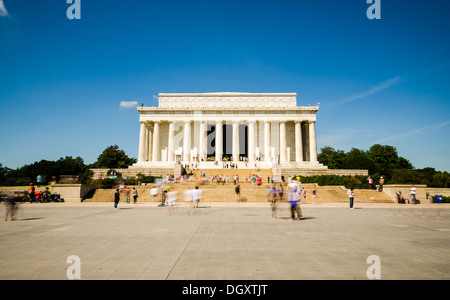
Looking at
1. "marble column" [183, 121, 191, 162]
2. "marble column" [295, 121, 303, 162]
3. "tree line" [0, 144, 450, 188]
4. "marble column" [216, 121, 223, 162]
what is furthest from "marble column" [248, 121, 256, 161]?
"tree line" [0, 144, 450, 188]

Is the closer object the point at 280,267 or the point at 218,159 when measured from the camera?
the point at 280,267

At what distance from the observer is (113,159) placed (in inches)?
3034

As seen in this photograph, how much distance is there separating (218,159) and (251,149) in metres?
8.53

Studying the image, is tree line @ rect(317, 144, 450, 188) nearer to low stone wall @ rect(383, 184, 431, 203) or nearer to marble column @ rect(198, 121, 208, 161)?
low stone wall @ rect(383, 184, 431, 203)

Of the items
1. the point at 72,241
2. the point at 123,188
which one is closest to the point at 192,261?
the point at 72,241

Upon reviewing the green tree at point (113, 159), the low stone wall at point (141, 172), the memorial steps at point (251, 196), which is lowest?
the memorial steps at point (251, 196)

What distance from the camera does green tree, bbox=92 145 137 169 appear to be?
76.8 metres

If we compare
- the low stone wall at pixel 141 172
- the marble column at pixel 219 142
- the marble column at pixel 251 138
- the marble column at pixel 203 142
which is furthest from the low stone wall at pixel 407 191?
the marble column at pixel 203 142

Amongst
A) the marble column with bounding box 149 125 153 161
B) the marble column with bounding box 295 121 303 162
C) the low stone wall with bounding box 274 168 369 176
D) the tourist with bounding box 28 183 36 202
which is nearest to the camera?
the tourist with bounding box 28 183 36 202

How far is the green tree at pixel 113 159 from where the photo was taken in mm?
76750

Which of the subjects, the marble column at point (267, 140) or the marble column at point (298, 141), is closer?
the marble column at point (298, 141)

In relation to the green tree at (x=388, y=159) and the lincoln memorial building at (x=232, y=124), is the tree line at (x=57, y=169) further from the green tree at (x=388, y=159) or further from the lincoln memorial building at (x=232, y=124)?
the green tree at (x=388, y=159)

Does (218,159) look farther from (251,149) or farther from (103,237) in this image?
(103,237)

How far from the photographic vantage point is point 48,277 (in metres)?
5.09
